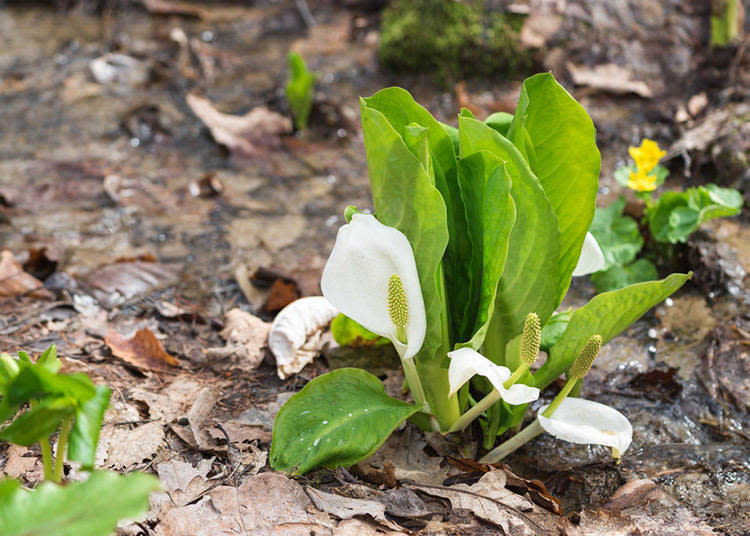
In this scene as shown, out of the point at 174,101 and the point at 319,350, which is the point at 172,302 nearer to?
the point at 319,350

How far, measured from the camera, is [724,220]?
260 cm

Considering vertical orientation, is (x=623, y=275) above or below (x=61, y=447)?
below

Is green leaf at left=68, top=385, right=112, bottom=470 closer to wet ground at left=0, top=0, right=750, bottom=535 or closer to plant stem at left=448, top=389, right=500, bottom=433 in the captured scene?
wet ground at left=0, top=0, right=750, bottom=535

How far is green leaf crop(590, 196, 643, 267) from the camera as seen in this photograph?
7.36 ft

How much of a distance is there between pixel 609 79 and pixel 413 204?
9.89 feet

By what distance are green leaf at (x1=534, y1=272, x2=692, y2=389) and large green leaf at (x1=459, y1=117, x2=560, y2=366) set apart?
0.08 m

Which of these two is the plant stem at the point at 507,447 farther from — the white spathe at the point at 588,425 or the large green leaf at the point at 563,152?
the large green leaf at the point at 563,152

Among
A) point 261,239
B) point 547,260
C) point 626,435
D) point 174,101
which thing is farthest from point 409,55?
point 626,435

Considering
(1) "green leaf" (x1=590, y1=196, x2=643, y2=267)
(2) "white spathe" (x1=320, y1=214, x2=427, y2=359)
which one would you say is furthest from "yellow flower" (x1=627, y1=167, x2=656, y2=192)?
(2) "white spathe" (x1=320, y1=214, x2=427, y2=359)

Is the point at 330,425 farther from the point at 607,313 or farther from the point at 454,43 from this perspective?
the point at 454,43

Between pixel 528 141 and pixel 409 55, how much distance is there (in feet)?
10.1

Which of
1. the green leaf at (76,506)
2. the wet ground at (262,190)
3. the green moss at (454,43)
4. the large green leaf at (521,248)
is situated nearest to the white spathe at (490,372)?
the large green leaf at (521,248)

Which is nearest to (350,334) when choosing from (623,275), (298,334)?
(298,334)

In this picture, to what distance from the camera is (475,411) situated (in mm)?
1494
